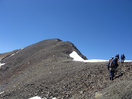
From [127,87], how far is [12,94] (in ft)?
37.0

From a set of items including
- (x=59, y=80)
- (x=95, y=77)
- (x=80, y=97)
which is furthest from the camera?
(x=59, y=80)

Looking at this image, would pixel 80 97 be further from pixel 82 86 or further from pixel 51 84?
pixel 51 84

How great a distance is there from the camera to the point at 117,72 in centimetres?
1316

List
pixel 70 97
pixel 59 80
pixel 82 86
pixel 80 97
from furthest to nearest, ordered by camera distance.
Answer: pixel 59 80 → pixel 82 86 → pixel 70 97 → pixel 80 97

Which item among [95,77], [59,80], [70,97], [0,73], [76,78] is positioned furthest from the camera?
[0,73]

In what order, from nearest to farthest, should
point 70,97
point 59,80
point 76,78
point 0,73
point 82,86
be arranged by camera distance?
1. point 70,97
2. point 82,86
3. point 76,78
4. point 59,80
5. point 0,73

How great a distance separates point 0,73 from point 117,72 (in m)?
29.6

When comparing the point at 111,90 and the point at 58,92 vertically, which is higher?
the point at 111,90

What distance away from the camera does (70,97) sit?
11406mm

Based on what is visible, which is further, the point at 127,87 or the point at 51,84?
the point at 51,84

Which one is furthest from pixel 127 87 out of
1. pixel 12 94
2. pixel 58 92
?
pixel 12 94

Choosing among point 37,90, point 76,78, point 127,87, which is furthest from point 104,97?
point 37,90

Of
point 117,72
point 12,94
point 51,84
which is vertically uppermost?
point 117,72

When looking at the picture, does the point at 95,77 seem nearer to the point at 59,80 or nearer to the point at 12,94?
the point at 59,80
